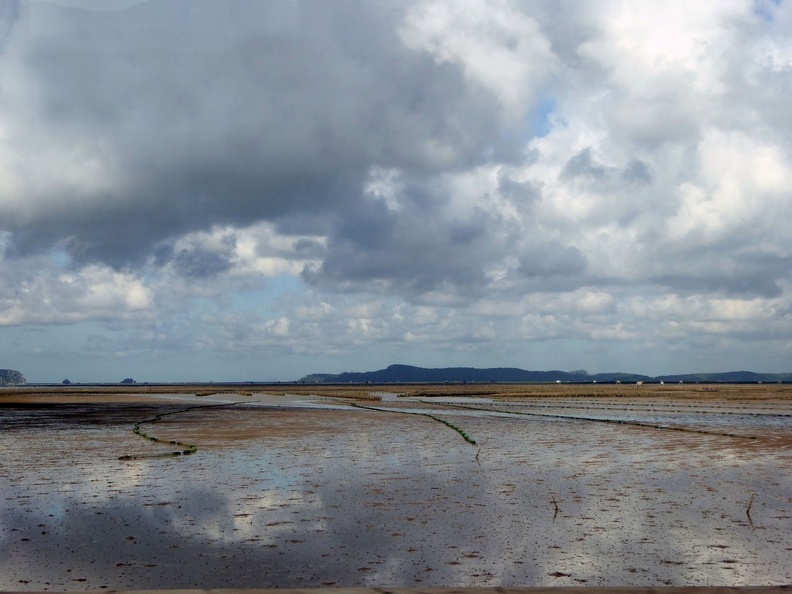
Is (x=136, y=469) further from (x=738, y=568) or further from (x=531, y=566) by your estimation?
(x=738, y=568)

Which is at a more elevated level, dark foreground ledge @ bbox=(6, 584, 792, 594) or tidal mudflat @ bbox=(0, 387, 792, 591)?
dark foreground ledge @ bbox=(6, 584, 792, 594)

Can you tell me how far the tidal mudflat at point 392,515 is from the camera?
1091 centimetres

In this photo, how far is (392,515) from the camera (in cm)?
1527

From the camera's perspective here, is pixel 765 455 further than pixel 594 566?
Yes

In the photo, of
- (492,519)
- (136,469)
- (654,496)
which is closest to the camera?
(492,519)

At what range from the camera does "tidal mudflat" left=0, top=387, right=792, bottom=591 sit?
1091 centimetres

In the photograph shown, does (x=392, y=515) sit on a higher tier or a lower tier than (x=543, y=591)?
lower

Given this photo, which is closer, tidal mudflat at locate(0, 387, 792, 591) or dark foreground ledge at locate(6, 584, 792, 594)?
dark foreground ledge at locate(6, 584, 792, 594)

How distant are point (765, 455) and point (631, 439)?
7799mm

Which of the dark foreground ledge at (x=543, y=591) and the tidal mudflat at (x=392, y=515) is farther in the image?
the tidal mudflat at (x=392, y=515)

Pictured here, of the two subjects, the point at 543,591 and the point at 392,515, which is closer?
the point at 543,591

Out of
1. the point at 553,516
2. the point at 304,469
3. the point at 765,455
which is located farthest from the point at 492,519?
the point at 765,455

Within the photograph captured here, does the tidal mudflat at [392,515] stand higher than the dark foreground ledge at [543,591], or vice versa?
the dark foreground ledge at [543,591]

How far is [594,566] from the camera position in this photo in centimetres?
1110
